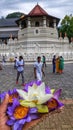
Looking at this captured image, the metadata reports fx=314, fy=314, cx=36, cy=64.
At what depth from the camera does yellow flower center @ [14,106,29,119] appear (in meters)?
2.26

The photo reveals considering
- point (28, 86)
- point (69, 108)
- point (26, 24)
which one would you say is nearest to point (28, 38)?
A: point (26, 24)

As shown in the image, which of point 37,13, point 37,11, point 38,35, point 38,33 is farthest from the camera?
point 37,11

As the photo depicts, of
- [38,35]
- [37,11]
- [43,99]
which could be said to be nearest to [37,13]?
[37,11]

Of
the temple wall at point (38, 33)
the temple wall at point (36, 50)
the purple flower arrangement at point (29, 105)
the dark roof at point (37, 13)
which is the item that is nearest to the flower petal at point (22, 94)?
the purple flower arrangement at point (29, 105)

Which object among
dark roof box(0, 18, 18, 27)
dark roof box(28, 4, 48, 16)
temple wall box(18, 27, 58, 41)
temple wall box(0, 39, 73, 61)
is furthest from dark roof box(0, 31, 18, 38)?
temple wall box(0, 39, 73, 61)

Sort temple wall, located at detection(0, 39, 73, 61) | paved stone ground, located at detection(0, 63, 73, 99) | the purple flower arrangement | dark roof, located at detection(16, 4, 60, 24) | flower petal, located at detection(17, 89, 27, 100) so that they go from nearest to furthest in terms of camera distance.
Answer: the purple flower arrangement < flower petal, located at detection(17, 89, 27, 100) < paved stone ground, located at detection(0, 63, 73, 99) < temple wall, located at detection(0, 39, 73, 61) < dark roof, located at detection(16, 4, 60, 24)

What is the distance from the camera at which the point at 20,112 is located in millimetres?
2289

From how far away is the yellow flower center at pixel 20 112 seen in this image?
2256 mm

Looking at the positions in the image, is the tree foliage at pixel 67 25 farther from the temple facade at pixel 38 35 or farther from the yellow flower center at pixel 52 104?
the yellow flower center at pixel 52 104

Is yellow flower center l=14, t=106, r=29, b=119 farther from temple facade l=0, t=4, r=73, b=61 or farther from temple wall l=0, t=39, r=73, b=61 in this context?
temple facade l=0, t=4, r=73, b=61

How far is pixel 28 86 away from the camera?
2.55 meters

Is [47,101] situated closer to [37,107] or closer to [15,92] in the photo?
[37,107]

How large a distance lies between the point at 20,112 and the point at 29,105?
83 mm

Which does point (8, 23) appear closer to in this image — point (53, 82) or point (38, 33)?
point (38, 33)
